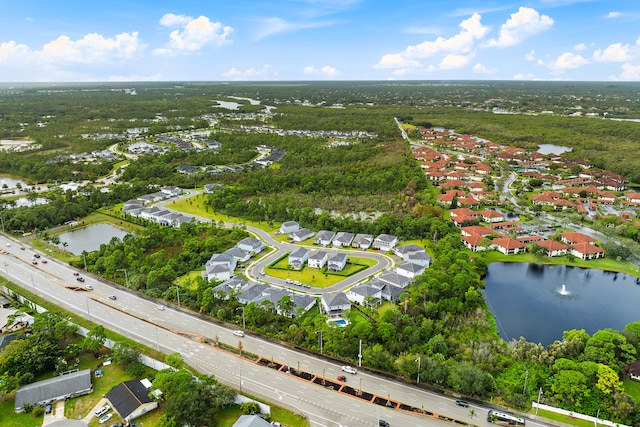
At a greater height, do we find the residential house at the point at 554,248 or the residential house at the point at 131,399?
the residential house at the point at 554,248

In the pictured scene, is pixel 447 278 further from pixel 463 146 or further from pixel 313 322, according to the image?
pixel 463 146

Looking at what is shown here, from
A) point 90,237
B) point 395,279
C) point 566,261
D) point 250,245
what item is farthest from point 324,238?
point 90,237

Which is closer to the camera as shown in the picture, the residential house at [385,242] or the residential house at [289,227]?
the residential house at [385,242]

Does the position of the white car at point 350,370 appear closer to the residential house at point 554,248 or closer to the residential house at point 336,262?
the residential house at point 336,262

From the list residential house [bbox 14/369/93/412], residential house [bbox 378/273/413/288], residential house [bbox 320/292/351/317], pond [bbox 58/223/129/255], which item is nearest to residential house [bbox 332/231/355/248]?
residential house [bbox 378/273/413/288]

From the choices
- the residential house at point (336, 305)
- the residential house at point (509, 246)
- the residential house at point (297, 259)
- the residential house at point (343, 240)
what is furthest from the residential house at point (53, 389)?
the residential house at point (509, 246)

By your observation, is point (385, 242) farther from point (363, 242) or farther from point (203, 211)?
point (203, 211)

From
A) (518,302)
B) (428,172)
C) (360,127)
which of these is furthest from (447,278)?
(360,127)
